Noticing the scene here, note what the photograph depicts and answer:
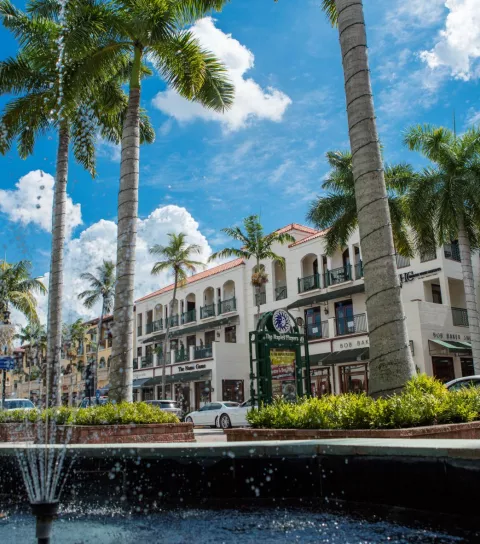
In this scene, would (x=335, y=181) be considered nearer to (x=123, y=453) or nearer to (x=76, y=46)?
(x=76, y=46)

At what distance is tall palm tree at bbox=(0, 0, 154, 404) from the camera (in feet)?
47.1

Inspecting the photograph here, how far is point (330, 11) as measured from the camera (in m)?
14.6

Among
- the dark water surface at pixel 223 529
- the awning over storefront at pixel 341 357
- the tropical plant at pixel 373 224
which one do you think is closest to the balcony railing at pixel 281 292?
the awning over storefront at pixel 341 357

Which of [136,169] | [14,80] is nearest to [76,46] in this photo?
[136,169]

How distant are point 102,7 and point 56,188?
5.55m

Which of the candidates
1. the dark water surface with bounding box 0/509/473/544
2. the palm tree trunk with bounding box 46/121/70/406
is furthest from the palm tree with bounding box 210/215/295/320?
the dark water surface with bounding box 0/509/473/544

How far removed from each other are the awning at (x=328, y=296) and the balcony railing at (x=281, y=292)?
2.80 meters

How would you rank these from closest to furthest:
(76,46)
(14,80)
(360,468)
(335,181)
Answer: (360,468)
(76,46)
(14,80)
(335,181)

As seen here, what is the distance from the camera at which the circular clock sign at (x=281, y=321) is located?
45.2ft

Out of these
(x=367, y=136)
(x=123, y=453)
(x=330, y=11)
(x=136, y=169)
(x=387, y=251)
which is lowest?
(x=123, y=453)

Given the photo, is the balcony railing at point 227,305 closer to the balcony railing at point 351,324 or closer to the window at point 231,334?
the window at point 231,334

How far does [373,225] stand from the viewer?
32.0 feet

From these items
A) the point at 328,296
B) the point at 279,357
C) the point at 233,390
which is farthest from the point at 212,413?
the point at 279,357

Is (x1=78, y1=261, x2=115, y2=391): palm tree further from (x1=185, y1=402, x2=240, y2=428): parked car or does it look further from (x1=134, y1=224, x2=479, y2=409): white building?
(x1=185, y1=402, x2=240, y2=428): parked car
